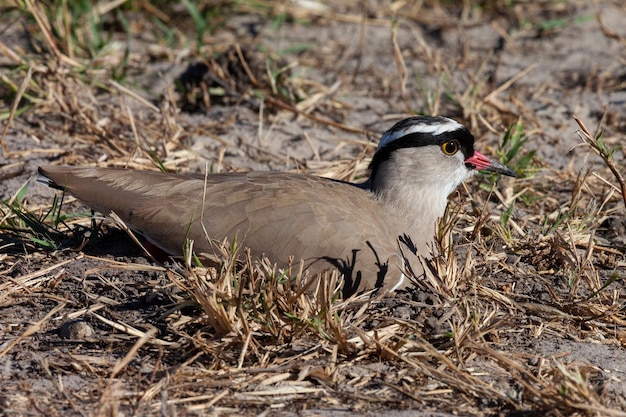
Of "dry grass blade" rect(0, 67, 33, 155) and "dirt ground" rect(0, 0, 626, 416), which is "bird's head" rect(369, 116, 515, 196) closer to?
"dirt ground" rect(0, 0, 626, 416)

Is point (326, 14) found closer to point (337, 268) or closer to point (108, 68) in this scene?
point (108, 68)

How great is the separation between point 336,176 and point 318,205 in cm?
130

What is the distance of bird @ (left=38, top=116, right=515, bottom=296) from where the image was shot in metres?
4.77

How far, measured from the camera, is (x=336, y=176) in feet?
20.3

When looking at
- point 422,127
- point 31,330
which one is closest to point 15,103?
point 31,330

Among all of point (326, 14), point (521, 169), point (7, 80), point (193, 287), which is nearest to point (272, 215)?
point (193, 287)

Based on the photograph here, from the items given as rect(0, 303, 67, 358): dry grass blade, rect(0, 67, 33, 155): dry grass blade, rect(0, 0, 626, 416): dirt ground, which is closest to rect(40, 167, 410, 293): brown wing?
rect(0, 0, 626, 416): dirt ground

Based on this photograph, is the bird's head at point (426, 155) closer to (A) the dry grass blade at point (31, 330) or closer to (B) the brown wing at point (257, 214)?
(B) the brown wing at point (257, 214)

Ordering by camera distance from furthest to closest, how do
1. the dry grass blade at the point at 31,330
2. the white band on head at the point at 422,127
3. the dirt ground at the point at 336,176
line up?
1. the white band on head at the point at 422,127
2. the dry grass blade at the point at 31,330
3. the dirt ground at the point at 336,176

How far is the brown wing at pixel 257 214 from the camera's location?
4.76m

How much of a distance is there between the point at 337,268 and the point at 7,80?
313 cm

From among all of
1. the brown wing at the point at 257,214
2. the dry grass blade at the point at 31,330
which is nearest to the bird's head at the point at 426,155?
the brown wing at the point at 257,214

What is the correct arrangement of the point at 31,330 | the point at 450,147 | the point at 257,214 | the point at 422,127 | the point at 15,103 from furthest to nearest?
1. the point at 15,103
2. the point at 450,147
3. the point at 422,127
4. the point at 257,214
5. the point at 31,330

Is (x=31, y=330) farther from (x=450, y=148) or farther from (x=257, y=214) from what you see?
(x=450, y=148)
